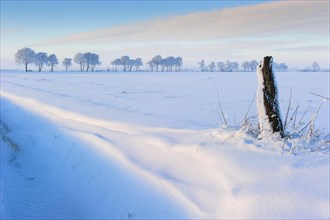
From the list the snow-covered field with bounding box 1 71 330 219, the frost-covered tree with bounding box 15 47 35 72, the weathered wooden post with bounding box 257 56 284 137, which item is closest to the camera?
the snow-covered field with bounding box 1 71 330 219

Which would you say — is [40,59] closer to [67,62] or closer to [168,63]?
[67,62]

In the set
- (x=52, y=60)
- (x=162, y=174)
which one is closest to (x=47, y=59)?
(x=52, y=60)

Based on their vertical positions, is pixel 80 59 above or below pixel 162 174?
above

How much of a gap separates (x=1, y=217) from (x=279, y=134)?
410 cm

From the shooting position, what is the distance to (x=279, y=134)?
4.37 metres

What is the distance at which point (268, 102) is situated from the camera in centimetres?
445

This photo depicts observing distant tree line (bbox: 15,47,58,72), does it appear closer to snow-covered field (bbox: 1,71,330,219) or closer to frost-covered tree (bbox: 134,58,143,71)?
frost-covered tree (bbox: 134,58,143,71)

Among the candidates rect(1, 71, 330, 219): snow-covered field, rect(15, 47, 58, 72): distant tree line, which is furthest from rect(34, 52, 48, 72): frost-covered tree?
rect(1, 71, 330, 219): snow-covered field

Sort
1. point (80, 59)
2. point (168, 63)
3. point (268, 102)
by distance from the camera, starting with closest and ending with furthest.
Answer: point (268, 102)
point (80, 59)
point (168, 63)

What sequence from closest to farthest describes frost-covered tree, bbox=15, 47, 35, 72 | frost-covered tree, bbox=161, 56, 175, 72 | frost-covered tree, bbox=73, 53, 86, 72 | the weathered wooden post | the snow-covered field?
the snow-covered field → the weathered wooden post → frost-covered tree, bbox=15, 47, 35, 72 → frost-covered tree, bbox=73, 53, 86, 72 → frost-covered tree, bbox=161, 56, 175, 72

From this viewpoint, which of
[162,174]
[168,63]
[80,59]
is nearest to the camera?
[162,174]

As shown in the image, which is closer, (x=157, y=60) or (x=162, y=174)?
(x=162, y=174)

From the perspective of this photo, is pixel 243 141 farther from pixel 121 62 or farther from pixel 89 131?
pixel 121 62

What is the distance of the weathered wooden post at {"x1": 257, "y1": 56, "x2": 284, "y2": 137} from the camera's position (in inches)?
173
